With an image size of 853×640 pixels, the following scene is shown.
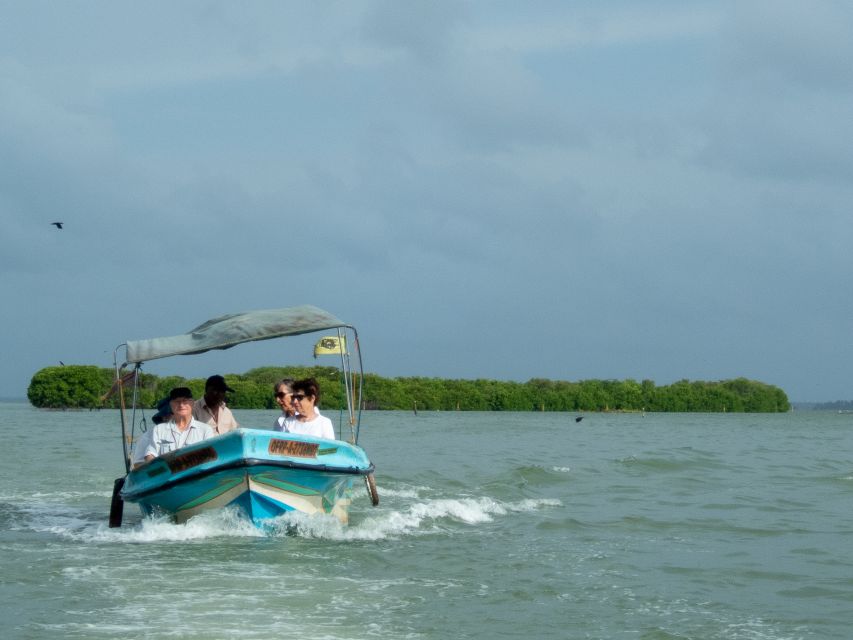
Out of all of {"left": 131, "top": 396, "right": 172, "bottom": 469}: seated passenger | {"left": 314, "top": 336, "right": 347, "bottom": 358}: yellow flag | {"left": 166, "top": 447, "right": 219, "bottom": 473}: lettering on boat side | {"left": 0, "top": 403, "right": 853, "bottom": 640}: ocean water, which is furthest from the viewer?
{"left": 314, "top": 336, "right": 347, "bottom": 358}: yellow flag

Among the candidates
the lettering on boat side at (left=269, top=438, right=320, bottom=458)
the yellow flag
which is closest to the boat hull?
the lettering on boat side at (left=269, top=438, right=320, bottom=458)

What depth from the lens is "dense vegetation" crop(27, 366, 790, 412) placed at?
75562 millimetres

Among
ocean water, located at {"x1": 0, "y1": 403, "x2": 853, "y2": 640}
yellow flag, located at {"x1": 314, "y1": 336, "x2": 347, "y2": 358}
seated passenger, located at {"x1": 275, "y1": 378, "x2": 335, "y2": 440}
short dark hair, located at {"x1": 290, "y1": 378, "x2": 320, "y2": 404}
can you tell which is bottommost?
ocean water, located at {"x1": 0, "y1": 403, "x2": 853, "y2": 640}

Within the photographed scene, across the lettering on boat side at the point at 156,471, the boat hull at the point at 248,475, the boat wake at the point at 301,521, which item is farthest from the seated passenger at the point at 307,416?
the lettering on boat side at the point at 156,471

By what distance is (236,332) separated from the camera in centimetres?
1203

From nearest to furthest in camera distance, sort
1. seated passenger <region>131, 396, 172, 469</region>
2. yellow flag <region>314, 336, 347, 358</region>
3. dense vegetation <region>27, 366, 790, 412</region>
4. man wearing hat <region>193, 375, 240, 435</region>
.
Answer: seated passenger <region>131, 396, 172, 469</region>, man wearing hat <region>193, 375, 240, 435</region>, yellow flag <region>314, 336, 347, 358</region>, dense vegetation <region>27, 366, 790, 412</region>

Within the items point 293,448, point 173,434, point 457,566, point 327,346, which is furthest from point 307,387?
point 457,566

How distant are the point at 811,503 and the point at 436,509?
5.95 metres

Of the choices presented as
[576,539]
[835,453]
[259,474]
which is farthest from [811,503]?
[835,453]

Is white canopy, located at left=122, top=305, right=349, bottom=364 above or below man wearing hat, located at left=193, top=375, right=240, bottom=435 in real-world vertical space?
above

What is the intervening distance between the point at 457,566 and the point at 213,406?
141 inches

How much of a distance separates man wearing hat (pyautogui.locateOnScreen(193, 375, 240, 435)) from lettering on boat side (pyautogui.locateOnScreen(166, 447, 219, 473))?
1.25 m

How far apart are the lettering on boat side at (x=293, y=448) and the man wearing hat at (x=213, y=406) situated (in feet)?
5.10

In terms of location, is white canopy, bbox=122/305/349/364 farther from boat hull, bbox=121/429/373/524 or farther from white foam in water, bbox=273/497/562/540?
white foam in water, bbox=273/497/562/540
